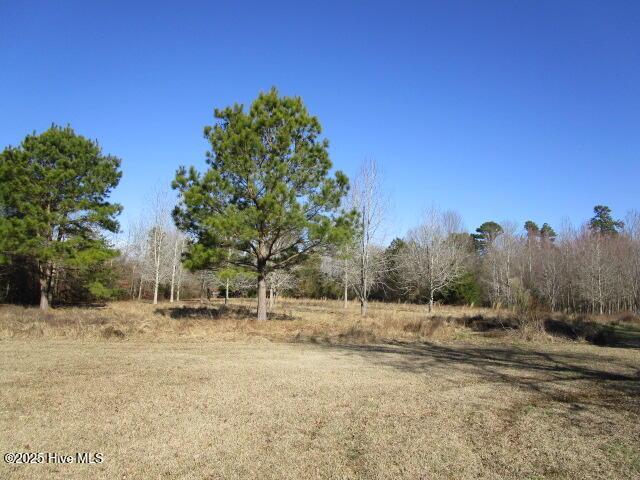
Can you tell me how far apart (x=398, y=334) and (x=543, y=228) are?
70.3m

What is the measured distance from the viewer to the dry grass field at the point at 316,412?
178 inches

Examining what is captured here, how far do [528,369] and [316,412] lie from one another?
589 cm

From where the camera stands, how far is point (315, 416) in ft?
19.8

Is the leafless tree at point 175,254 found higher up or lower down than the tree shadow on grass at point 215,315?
higher up

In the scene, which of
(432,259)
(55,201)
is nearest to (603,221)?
(432,259)

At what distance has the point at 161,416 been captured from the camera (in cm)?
588

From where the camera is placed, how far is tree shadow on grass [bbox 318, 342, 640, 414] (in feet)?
24.2

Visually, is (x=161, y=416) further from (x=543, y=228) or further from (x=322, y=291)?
(x=543, y=228)

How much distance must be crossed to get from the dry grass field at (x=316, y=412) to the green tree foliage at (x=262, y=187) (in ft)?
18.5

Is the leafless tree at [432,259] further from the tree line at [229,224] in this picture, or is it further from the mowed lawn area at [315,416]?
the mowed lawn area at [315,416]

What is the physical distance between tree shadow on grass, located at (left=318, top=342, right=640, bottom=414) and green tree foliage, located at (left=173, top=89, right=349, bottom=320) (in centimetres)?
559

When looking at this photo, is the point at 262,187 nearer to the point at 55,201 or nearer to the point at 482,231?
the point at 55,201

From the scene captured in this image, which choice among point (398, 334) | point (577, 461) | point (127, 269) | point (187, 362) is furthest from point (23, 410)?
point (127, 269)

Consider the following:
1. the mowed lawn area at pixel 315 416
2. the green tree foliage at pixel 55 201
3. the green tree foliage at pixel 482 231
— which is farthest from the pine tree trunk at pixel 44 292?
the green tree foliage at pixel 482 231
